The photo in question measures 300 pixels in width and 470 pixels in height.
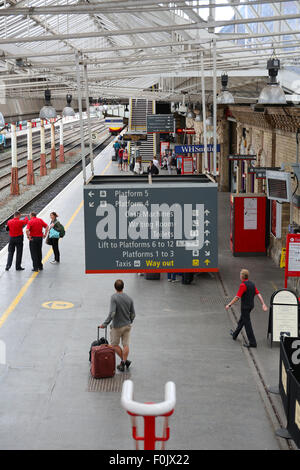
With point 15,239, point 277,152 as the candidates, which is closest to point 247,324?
point 15,239

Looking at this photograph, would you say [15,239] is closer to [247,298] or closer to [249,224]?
[249,224]

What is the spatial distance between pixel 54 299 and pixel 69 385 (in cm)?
504

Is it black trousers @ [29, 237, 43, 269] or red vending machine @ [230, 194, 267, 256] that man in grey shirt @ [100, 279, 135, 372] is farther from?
red vending machine @ [230, 194, 267, 256]

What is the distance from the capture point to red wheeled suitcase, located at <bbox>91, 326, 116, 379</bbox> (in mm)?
11008

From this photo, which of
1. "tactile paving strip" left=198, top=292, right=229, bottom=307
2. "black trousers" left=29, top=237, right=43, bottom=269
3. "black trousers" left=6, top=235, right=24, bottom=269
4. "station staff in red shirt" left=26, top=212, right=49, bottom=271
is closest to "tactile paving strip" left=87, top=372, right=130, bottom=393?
"tactile paving strip" left=198, top=292, right=229, bottom=307

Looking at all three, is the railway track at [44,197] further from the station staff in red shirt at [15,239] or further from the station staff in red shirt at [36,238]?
the station staff in red shirt at [36,238]

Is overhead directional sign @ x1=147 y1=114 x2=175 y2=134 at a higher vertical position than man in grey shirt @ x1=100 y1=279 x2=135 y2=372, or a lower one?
higher

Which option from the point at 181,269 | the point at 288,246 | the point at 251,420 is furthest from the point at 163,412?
the point at 288,246

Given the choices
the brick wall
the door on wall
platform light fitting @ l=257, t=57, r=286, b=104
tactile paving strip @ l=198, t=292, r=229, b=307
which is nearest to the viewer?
platform light fitting @ l=257, t=57, r=286, b=104

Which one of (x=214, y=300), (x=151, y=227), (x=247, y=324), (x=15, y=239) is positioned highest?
(x=151, y=227)

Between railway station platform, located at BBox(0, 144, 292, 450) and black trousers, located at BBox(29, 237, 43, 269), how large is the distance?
30cm

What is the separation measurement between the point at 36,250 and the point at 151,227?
9.38 m

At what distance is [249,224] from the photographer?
20.0 metres

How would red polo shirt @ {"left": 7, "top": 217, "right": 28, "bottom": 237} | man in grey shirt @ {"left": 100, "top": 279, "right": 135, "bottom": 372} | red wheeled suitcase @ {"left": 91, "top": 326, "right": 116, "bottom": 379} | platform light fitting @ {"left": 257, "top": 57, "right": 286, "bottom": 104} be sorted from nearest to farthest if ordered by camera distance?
1. red wheeled suitcase @ {"left": 91, "top": 326, "right": 116, "bottom": 379}
2. man in grey shirt @ {"left": 100, "top": 279, "right": 135, "bottom": 372}
3. platform light fitting @ {"left": 257, "top": 57, "right": 286, "bottom": 104}
4. red polo shirt @ {"left": 7, "top": 217, "right": 28, "bottom": 237}
